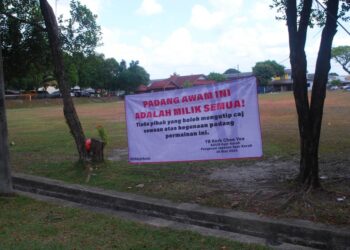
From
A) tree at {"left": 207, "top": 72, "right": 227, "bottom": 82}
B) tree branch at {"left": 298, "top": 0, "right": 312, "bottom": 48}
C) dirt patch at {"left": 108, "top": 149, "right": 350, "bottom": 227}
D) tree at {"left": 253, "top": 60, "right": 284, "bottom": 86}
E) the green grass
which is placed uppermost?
tree at {"left": 253, "top": 60, "right": 284, "bottom": 86}

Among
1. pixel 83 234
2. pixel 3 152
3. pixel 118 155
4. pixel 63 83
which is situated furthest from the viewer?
pixel 118 155

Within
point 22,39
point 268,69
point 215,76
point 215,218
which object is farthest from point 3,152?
point 268,69

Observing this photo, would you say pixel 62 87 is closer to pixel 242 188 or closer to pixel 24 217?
pixel 24 217

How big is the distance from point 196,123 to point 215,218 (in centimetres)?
248

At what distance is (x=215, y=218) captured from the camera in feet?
19.6

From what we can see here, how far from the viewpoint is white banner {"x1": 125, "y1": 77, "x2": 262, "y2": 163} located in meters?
7.50

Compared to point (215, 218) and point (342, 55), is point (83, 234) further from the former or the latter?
point (342, 55)

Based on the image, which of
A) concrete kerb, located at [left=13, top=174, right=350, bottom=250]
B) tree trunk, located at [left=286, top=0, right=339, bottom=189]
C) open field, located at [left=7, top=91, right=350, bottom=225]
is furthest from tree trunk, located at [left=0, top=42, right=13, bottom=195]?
tree trunk, located at [left=286, top=0, right=339, bottom=189]

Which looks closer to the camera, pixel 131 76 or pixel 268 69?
pixel 131 76

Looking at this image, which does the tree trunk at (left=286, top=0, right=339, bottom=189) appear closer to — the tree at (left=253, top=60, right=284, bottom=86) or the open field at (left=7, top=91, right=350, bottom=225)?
the open field at (left=7, top=91, right=350, bottom=225)

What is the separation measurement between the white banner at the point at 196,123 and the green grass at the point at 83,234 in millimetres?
2245

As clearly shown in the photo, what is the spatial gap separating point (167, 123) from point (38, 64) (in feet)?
23.7

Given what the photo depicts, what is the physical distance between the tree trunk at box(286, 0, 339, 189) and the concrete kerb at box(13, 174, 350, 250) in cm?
140

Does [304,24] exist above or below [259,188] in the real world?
above
